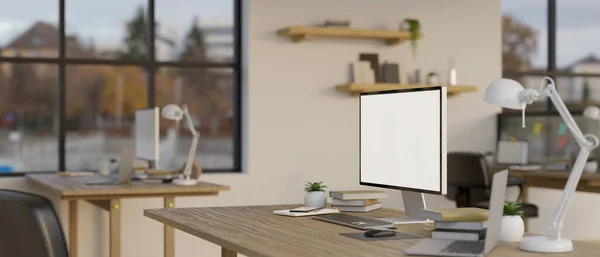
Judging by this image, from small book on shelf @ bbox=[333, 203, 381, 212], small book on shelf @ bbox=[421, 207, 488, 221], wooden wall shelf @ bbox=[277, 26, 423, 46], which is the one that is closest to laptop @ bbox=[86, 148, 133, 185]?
wooden wall shelf @ bbox=[277, 26, 423, 46]

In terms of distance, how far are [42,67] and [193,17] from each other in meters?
1.02

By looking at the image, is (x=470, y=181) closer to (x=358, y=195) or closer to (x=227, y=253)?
(x=358, y=195)

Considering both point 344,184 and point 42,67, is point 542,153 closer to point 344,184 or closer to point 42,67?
point 344,184

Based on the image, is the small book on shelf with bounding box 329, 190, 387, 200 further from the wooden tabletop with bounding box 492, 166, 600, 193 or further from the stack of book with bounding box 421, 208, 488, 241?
the wooden tabletop with bounding box 492, 166, 600, 193

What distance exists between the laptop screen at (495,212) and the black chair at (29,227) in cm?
92

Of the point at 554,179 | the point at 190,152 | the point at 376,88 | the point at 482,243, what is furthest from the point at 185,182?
the point at 482,243

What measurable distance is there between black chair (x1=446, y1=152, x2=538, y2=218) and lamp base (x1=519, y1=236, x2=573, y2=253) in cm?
354

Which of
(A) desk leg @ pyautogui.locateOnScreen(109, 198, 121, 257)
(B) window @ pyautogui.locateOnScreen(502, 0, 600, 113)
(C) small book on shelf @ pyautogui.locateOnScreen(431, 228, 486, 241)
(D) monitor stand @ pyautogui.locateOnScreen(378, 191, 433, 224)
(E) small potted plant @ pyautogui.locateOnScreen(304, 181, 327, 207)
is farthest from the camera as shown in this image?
(B) window @ pyautogui.locateOnScreen(502, 0, 600, 113)

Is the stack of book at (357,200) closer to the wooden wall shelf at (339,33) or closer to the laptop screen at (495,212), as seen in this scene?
the laptop screen at (495,212)

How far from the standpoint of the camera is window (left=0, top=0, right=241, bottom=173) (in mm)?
5789

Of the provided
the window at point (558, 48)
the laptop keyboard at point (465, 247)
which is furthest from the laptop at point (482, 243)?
the window at point (558, 48)

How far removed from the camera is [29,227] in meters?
1.77

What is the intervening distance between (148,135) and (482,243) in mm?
3287

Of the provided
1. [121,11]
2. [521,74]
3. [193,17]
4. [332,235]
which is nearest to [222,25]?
[193,17]
